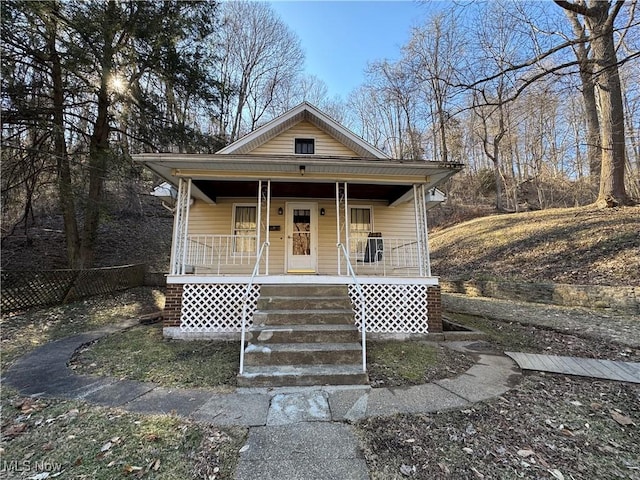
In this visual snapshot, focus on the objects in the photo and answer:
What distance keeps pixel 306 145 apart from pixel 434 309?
610cm

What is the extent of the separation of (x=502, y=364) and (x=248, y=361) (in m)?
3.79

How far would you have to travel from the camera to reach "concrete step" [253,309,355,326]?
4859 millimetres

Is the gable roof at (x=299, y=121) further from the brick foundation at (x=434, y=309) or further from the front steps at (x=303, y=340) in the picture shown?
the front steps at (x=303, y=340)

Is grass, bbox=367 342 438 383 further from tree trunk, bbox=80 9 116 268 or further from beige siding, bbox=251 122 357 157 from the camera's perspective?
tree trunk, bbox=80 9 116 268

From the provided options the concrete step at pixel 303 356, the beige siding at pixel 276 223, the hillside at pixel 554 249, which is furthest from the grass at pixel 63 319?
the hillside at pixel 554 249

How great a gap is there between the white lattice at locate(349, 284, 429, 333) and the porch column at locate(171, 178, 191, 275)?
144 inches

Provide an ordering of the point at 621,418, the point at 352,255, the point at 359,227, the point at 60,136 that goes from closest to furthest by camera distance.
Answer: the point at 621,418 → the point at 352,255 → the point at 60,136 → the point at 359,227

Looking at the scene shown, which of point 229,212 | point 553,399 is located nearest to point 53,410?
point 553,399

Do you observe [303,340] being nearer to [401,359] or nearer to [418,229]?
[401,359]

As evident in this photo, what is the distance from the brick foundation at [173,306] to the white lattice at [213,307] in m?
0.08

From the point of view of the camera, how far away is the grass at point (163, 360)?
153 inches

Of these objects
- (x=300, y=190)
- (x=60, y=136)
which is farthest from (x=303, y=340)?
(x=60, y=136)

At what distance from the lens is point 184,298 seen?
577cm

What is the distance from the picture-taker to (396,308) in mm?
5945
